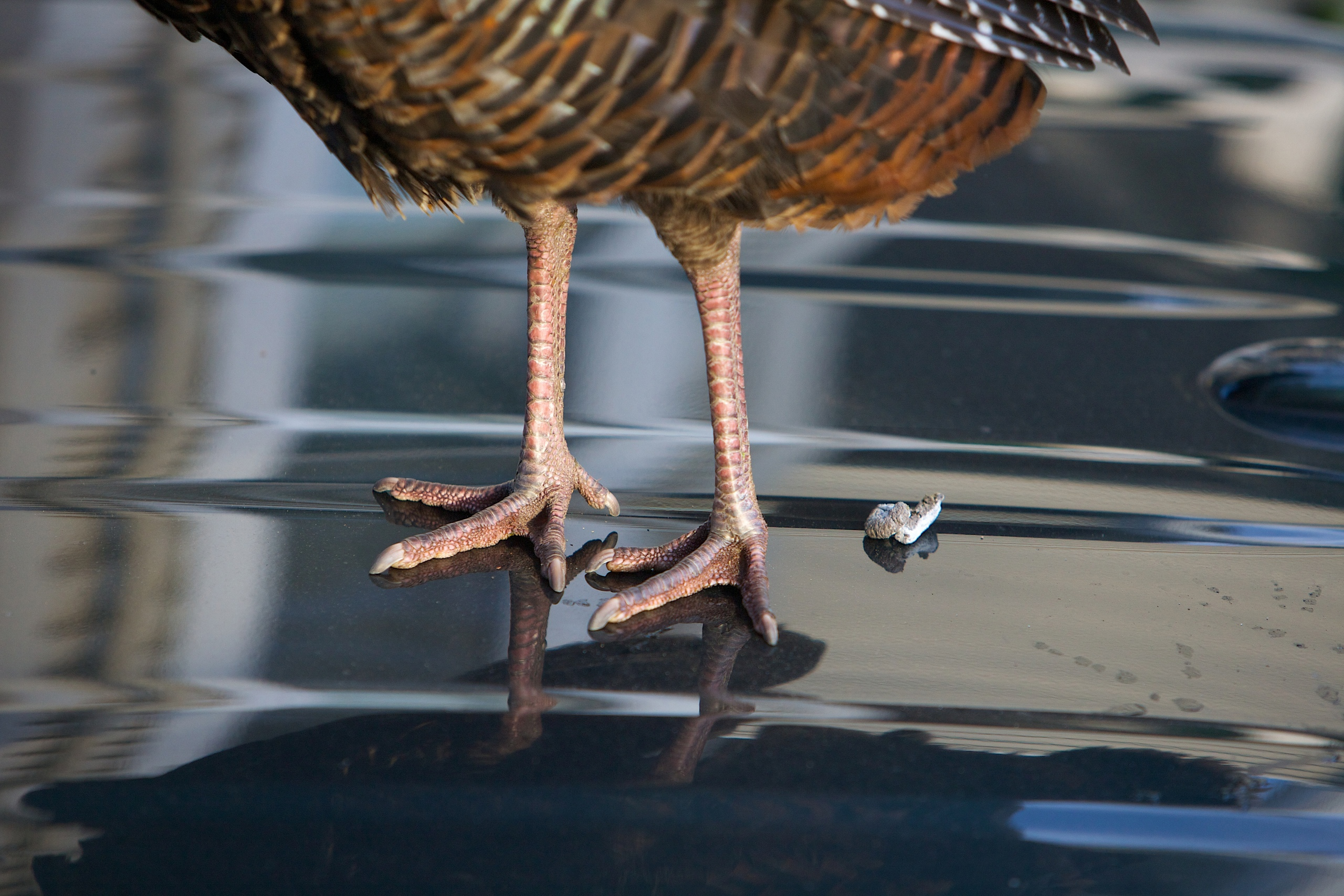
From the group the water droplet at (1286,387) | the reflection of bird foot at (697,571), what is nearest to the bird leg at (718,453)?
the reflection of bird foot at (697,571)

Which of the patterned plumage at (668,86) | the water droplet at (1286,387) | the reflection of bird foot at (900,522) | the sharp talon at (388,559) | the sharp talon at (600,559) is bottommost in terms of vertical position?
the sharp talon at (388,559)

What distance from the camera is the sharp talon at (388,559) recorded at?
143cm

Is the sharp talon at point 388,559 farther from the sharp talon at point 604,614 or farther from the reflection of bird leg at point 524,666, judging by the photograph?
the sharp talon at point 604,614

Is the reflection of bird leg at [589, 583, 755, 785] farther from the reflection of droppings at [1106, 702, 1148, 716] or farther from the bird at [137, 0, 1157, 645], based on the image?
the reflection of droppings at [1106, 702, 1148, 716]

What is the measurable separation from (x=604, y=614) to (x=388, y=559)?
31 centimetres

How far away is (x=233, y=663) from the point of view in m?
1.22

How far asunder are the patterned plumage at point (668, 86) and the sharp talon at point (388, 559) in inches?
18.7

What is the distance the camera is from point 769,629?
4.36 feet

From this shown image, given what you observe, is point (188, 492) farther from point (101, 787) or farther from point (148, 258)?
point (148, 258)

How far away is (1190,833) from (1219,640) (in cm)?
38

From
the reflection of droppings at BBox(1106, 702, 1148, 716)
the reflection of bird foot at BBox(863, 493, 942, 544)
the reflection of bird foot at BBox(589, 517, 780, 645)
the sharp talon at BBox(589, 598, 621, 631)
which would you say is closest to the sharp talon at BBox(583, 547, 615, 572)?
the reflection of bird foot at BBox(589, 517, 780, 645)

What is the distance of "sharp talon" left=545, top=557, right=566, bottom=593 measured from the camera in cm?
142

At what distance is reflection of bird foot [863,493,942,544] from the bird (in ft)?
0.54

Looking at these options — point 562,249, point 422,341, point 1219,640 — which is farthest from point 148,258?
point 1219,640
